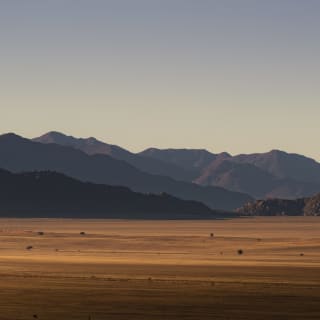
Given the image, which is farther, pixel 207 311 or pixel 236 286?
pixel 236 286

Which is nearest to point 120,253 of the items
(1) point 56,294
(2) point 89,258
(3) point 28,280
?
(2) point 89,258

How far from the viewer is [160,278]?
8969 cm

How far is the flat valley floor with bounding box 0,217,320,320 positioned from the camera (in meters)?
67.4

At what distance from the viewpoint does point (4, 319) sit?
2464 inches

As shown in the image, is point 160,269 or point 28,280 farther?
point 160,269

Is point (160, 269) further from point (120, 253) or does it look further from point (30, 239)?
point (30, 239)

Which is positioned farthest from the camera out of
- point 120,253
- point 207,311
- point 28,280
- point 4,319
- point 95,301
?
point 120,253

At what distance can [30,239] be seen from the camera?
6348 inches

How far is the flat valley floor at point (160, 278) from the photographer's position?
221 ft

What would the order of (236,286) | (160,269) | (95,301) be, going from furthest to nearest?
(160,269) → (236,286) → (95,301)

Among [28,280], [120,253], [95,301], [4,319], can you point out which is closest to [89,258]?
[120,253]

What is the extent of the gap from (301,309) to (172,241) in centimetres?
8602

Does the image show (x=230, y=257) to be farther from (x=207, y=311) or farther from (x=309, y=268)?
Result: (x=207, y=311)

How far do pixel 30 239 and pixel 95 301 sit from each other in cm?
9033
